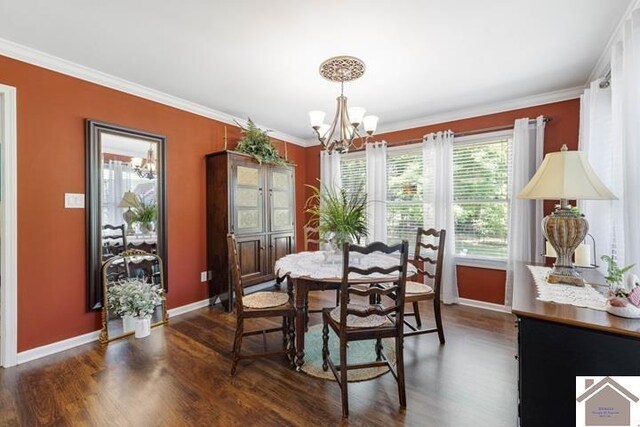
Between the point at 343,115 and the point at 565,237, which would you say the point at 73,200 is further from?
the point at 565,237

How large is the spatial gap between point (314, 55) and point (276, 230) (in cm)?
235

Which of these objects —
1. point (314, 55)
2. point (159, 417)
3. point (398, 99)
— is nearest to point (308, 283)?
point (159, 417)

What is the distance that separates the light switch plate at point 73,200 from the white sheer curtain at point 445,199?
3.85 meters

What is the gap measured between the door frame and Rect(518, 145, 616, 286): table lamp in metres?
3.57

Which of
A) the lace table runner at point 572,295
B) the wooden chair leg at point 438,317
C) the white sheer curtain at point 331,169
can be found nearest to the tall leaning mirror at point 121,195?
the white sheer curtain at point 331,169

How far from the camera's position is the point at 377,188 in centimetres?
434

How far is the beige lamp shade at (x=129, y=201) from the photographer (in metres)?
2.89

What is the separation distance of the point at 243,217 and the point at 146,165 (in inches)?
46.3

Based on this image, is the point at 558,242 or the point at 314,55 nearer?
the point at 558,242

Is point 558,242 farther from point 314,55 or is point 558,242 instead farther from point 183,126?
point 183,126

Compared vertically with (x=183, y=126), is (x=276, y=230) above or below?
below

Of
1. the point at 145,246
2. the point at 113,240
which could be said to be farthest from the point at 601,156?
the point at 113,240

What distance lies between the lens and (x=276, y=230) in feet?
13.4

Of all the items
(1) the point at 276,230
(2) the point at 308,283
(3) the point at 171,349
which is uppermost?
(1) the point at 276,230
